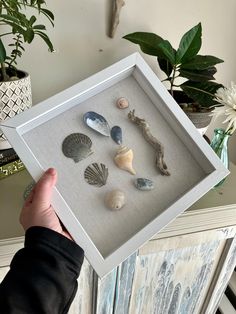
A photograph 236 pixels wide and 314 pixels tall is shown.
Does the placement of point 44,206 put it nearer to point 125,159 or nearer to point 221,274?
point 125,159

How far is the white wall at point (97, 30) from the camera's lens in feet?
2.67

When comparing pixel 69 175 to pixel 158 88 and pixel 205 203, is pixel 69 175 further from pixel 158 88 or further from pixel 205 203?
pixel 205 203

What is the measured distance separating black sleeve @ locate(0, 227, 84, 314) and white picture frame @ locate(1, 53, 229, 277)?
3 centimetres

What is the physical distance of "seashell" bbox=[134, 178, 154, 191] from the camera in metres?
0.52

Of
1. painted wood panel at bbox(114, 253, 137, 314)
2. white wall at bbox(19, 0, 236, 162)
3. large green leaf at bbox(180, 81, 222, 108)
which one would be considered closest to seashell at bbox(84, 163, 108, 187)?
painted wood panel at bbox(114, 253, 137, 314)

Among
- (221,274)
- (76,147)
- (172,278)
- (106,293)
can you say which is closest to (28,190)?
(76,147)

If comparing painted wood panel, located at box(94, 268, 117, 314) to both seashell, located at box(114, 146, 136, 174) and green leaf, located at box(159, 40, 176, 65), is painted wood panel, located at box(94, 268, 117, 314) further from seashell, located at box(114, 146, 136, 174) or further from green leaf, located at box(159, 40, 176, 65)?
green leaf, located at box(159, 40, 176, 65)

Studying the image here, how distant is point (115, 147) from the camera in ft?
1.77

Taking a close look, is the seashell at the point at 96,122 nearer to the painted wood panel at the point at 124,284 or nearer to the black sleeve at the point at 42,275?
the black sleeve at the point at 42,275

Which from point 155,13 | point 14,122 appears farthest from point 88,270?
Result: point 155,13

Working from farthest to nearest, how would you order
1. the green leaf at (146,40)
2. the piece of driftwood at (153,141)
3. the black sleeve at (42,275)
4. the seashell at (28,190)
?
the green leaf at (146,40), the seashell at (28,190), the piece of driftwood at (153,141), the black sleeve at (42,275)

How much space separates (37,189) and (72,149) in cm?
10

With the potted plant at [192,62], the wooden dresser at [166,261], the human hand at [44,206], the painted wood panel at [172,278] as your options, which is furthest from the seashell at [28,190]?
the potted plant at [192,62]

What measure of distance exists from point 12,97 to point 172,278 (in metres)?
0.58
